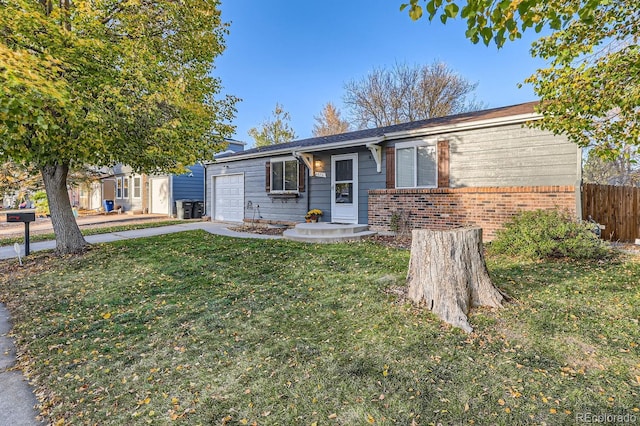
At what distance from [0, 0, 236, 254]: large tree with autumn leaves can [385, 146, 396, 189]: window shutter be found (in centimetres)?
454

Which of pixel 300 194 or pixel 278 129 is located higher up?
pixel 278 129

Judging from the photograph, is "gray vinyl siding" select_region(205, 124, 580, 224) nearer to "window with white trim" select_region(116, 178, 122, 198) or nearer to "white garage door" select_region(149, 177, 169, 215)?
"white garage door" select_region(149, 177, 169, 215)

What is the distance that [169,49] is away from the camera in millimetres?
7180

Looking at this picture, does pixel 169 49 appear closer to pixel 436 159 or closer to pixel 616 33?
pixel 436 159

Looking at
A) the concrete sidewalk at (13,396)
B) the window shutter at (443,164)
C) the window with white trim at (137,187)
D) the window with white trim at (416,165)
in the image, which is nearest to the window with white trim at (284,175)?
the window with white trim at (416,165)

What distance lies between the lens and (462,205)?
7.87m

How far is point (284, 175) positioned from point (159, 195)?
1047cm

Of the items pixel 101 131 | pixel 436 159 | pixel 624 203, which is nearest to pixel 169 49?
pixel 101 131

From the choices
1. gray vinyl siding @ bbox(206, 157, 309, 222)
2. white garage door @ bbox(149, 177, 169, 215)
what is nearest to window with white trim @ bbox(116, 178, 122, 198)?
white garage door @ bbox(149, 177, 169, 215)

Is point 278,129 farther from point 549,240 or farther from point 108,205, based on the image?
point 549,240

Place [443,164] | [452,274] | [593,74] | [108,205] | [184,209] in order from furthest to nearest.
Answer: [108,205]
[184,209]
[443,164]
[593,74]
[452,274]

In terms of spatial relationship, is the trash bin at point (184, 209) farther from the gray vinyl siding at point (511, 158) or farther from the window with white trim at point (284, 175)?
the gray vinyl siding at point (511, 158)

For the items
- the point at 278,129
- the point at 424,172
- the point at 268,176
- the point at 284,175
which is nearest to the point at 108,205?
the point at 278,129

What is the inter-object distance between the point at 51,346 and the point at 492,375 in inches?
163
